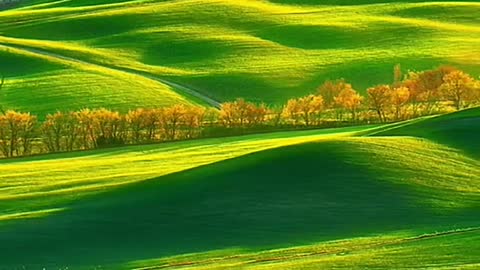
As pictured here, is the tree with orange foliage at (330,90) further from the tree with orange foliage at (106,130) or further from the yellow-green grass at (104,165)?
the tree with orange foliage at (106,130)

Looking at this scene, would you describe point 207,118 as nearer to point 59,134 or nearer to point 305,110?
point 305,110

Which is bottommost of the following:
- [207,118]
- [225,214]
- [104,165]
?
[207,118]

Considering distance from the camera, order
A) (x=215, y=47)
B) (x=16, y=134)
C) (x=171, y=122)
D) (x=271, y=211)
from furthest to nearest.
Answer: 1. (x=215, y=47)
2. (x=171, y=122)
3. (x=16, y=134)
4. (x=271, y=211)

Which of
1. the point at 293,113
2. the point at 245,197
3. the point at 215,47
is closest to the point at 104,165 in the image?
the point at 245,197

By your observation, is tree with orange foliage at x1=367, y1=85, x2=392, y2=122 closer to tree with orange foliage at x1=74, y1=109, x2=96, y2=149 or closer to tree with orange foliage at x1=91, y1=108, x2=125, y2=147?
tree with orange foliage at x1=91, y1=108, x2=125, y2=147

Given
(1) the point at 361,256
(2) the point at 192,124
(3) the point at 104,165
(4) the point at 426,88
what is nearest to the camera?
(1) the point at 361,256

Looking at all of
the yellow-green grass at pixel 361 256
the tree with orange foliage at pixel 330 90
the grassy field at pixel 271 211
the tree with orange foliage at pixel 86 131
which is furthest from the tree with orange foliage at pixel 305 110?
the yellow-green grass at pixel 361 256
